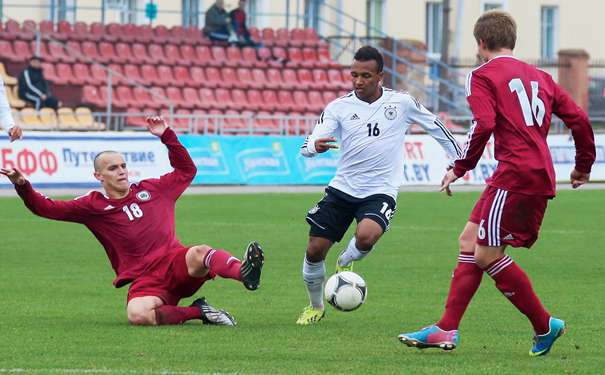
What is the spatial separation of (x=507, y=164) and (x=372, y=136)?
2.69 meters

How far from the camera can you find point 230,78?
3612cm

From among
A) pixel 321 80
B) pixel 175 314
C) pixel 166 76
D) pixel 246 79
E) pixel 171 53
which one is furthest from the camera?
pixel 321 80

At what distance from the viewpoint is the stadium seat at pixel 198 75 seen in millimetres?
35219

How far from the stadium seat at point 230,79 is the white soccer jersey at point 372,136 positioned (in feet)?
81.1

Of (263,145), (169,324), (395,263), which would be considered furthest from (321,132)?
(263,145)

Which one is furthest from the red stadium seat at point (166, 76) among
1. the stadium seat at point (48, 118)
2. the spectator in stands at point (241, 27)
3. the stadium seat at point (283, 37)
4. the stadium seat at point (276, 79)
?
the stadium seat at point (48, 118)

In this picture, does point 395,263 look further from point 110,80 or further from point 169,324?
point 110,80

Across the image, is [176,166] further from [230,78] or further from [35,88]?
[230,78]

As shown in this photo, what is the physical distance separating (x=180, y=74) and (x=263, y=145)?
22.7 feet

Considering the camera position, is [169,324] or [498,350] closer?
[498,350]

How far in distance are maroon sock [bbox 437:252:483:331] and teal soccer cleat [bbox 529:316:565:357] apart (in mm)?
468

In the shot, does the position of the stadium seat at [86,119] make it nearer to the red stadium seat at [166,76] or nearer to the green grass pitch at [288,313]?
the red stadium seat at [166,76]

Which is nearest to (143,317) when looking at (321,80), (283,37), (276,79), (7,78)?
(7,78)

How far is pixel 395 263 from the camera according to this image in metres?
15.4
